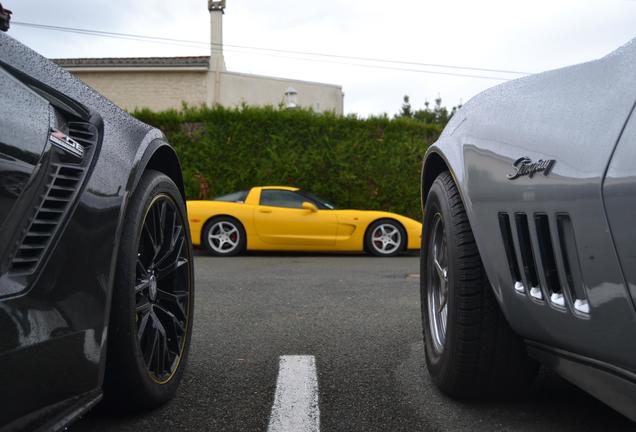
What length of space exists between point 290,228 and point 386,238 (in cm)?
148

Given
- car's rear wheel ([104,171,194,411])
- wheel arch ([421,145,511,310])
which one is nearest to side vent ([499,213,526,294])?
wheel arch ([421,145,511,310])

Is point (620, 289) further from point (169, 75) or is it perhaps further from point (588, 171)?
point (169, 75)

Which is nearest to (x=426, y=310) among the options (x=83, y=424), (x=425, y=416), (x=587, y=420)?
(x=425, y=416)

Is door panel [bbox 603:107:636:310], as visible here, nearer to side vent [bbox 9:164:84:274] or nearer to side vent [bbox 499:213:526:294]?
side vent [bbox 499:213:526:294]

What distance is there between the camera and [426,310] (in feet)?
8.41

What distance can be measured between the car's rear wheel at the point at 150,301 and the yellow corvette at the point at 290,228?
23.7 ft

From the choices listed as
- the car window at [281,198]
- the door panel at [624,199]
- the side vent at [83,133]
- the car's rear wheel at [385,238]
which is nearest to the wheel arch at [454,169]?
the door panel at [624,199]

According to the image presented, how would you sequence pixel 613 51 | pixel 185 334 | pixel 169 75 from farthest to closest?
pixel 169 75 < pixel 185 334 < pixel 613 51

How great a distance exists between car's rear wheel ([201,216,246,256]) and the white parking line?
6935mm

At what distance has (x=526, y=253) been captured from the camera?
162 cm

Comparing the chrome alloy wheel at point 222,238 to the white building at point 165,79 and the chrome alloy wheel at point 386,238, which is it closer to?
the chrome alloy wheel at point 386,238

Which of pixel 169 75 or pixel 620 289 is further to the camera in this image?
pixel 169 75

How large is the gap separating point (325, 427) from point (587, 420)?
806 mm

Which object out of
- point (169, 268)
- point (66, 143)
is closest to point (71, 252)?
point (66, 143)
